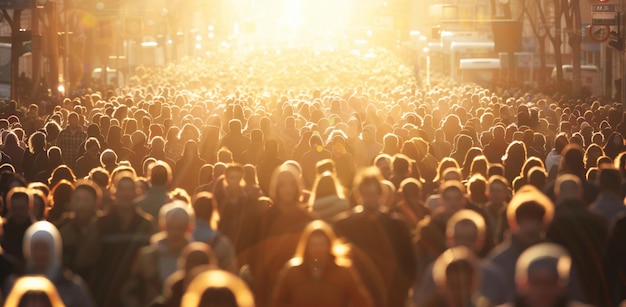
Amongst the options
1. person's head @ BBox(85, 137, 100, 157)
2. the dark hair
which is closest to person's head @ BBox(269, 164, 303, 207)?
the dark hair

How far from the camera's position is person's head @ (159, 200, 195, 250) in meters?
11.3

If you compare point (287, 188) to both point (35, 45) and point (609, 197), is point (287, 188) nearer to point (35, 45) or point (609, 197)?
point (609, 197)

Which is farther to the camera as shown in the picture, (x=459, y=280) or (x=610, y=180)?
(x=610, y=180)

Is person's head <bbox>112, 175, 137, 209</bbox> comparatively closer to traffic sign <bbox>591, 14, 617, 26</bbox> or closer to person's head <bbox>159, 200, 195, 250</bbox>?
person's head <bbox>159, 200, 195, 250</bbox>

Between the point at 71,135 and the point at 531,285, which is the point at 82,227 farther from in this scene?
the point at 71,135

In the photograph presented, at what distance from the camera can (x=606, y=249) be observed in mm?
12242

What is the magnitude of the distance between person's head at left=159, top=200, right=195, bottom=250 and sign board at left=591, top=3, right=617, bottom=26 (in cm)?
3405

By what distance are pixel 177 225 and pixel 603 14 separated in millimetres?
34568

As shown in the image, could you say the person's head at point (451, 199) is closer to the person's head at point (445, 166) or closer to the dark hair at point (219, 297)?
the person's head at point (445, 166)

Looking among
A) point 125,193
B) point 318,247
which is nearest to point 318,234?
point 318,247

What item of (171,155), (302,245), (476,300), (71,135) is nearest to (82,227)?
(302,245)

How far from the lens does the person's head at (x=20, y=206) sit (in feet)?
43.5

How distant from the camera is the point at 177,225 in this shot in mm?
11281

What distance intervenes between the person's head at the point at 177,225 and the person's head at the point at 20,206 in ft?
7.02
